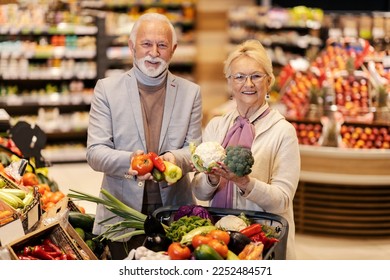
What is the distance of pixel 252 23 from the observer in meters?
12.4

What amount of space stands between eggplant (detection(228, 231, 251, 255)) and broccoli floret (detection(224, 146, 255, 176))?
0.24 meters

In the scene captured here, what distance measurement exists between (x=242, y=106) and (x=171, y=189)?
0.53 metres

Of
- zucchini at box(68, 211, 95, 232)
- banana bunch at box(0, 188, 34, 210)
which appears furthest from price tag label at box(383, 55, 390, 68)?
banana bunch at box(0, 188, 34, 210)

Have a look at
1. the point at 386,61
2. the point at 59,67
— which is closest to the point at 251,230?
the point at 386,61

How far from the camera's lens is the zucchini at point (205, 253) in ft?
9.27

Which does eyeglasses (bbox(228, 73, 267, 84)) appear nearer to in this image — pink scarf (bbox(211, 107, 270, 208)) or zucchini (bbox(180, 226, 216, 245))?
pink scarf (bbox(211, 107, 270, 208))

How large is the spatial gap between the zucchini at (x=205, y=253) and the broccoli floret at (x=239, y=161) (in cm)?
37

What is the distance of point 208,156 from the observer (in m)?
3.13

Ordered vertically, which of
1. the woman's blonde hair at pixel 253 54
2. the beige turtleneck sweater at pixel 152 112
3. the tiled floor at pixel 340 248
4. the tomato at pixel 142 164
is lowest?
the tiled floor at pixel 340 248

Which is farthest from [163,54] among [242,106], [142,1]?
[142,1]

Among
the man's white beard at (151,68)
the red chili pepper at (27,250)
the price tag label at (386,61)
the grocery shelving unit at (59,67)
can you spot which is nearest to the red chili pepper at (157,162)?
the man's white beard at (151,68)

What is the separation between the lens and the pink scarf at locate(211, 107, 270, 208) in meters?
3.39

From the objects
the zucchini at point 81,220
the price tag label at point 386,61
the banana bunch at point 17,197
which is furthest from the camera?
the price tag label at point 386,61

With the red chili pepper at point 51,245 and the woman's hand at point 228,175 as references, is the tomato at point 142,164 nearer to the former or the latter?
the woman's hand at point 228,175
